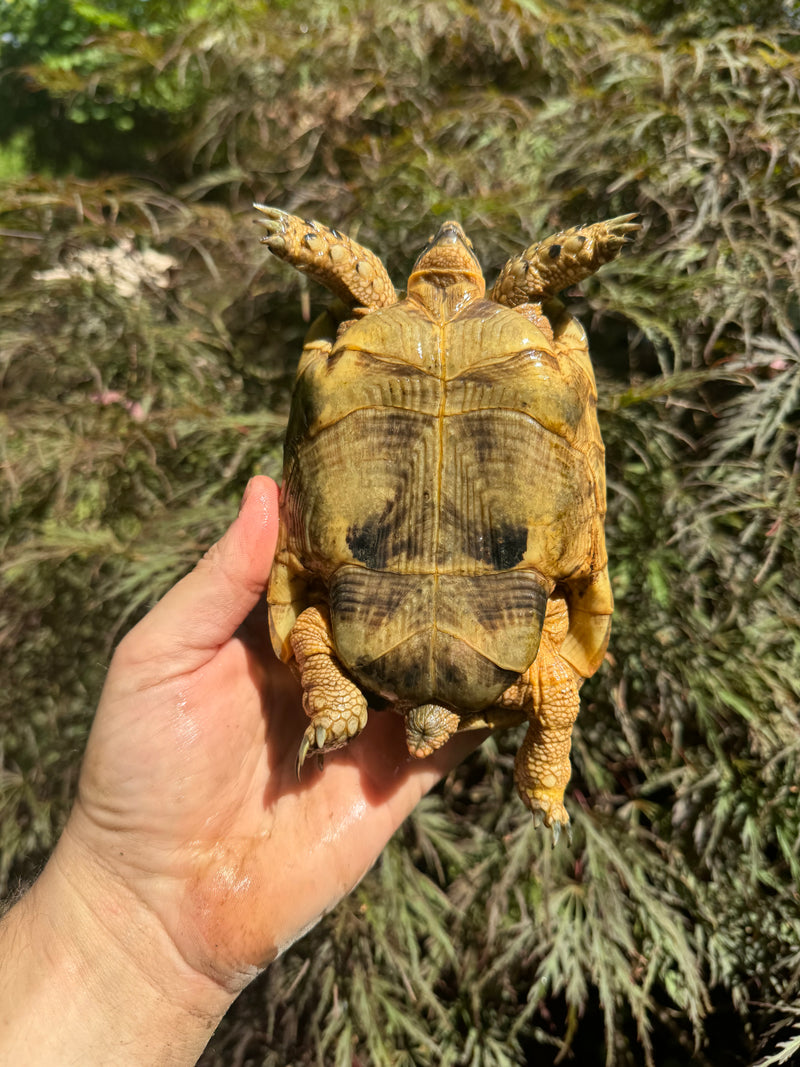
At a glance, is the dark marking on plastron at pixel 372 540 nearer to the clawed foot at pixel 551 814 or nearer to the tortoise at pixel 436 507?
the tortoise at pixel 436 507

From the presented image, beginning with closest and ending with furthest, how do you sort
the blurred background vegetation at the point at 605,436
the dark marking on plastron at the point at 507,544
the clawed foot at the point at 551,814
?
the dark marking on plastron at the point at 507,544 → the clawed foot at the point at 551,814 → the blurred background vegetation at the point at 605,436

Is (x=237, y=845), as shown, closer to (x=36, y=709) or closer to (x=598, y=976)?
(x=36, y=709)

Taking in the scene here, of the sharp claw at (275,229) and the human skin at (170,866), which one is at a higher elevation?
the sharp claw at (275,229)

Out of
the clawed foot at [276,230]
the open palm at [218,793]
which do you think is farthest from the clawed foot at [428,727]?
the clawed foot at [276,230]

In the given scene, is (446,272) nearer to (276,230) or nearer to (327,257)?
(327,257)

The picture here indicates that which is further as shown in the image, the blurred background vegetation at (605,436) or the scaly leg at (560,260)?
the blurred background vegetation at (605,436)

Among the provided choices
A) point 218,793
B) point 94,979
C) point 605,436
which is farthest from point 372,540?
point 94,979

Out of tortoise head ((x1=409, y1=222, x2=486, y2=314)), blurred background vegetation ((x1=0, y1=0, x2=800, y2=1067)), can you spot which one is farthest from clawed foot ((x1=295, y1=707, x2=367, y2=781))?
tortoise head ((x1=409, y1=222, x2=486, y2=314))
